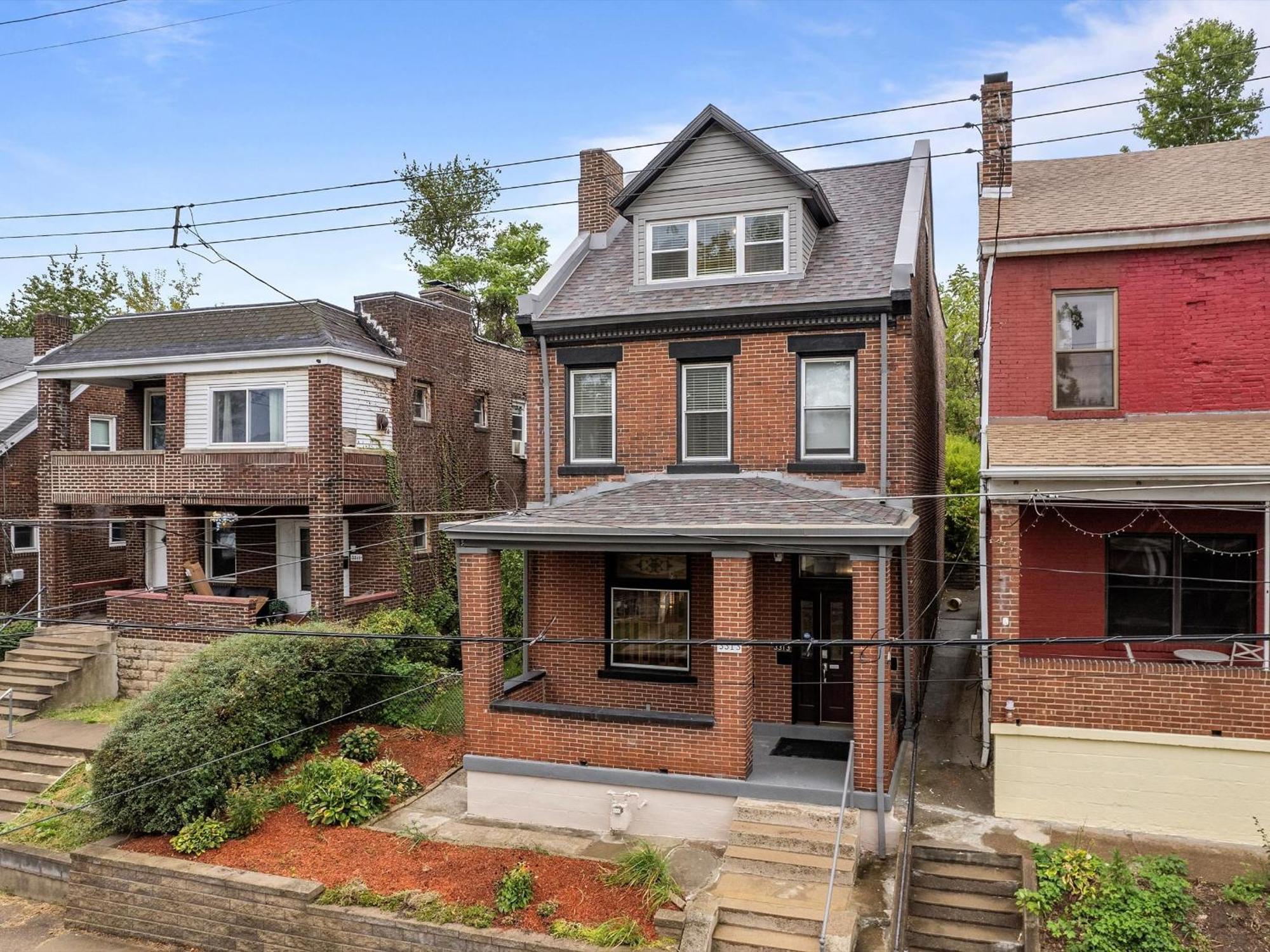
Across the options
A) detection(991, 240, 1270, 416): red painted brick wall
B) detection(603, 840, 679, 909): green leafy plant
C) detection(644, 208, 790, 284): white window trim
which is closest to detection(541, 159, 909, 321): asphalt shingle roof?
detection(644, 208, 790, 284): white window trim

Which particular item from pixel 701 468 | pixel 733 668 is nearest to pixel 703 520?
pixel 733 668

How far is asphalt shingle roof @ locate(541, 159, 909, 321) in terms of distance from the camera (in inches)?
551

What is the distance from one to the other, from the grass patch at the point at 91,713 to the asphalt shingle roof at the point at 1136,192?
62.8ft

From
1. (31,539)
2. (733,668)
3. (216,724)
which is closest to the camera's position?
(733,668)

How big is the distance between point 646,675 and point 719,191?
8.58 meters

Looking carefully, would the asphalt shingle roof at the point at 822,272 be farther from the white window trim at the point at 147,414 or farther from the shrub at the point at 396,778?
the white window trim at the point at 147,414

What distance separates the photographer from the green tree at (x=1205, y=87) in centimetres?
2833

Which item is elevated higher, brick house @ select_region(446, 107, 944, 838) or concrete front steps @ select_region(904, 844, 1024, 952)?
brick house @ select_region(446, 107, 944, 838)

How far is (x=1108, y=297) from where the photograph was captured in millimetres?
13141

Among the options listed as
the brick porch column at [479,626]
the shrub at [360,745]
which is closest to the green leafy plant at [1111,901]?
the brick porch column at [479,626]

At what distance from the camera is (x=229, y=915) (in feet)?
36.1

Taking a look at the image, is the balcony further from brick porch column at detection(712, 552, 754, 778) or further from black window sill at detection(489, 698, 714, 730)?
brick porch column at detection(712, 552, 754, 778)

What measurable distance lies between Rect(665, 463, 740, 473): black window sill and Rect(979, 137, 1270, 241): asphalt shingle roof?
5389 mm

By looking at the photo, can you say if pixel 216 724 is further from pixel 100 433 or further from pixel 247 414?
pixel 100 433
